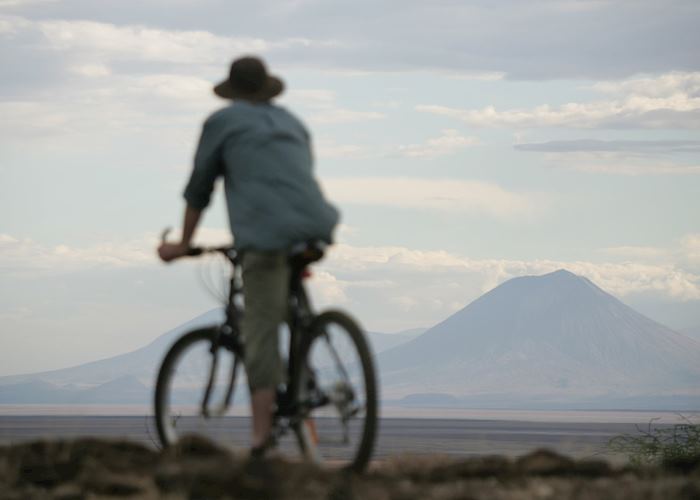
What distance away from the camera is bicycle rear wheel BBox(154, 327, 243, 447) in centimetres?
737

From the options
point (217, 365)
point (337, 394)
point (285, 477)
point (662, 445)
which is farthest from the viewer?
point (662, 445)

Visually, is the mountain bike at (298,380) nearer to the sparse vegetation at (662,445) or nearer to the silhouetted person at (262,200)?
the silhouetted person at (262,200)

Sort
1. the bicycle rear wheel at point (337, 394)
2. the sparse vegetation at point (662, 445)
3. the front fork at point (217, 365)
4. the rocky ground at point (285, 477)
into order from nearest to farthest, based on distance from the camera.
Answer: the rocky ground at point (285, 477) < the bicycle rear wheel at point (337, 394) < the front fork at point (217, 365) < the sparse vegetation at point (662, 445)

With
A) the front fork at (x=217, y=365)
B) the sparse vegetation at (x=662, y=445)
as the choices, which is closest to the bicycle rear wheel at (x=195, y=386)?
the front fork at (x=217, y=365)

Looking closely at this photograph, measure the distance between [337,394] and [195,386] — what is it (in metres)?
1.22

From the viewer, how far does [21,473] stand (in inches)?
248

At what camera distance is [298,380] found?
6730 mm

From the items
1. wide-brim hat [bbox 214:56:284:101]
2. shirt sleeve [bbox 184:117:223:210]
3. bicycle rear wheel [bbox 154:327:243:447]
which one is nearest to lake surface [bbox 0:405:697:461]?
bicycle rear wheel [bbox 154:327:243:447]

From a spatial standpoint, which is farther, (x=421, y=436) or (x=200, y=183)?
(x=421, y=436)

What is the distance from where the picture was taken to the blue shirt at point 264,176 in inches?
259

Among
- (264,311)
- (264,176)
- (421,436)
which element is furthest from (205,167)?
(421,436)

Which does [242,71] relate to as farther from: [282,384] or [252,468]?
[252,468]

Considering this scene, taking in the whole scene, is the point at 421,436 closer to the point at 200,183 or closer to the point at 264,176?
the point at 200,183

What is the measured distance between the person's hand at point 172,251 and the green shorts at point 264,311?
52 cm
